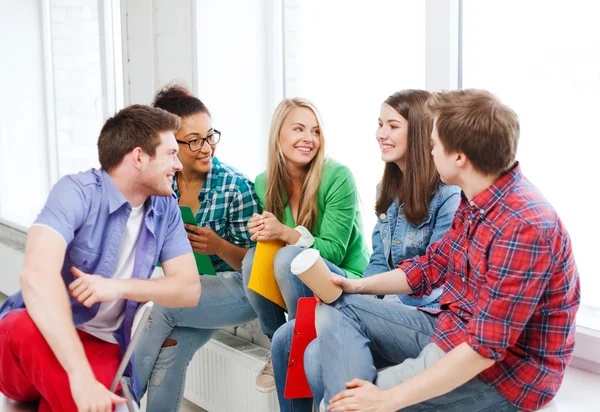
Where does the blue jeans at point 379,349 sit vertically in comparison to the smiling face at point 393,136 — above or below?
below

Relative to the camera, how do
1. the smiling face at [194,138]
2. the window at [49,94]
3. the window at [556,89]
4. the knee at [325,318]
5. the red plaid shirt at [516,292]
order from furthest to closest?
1. the window at [49,94]
2. the smiling face at [194,138]
3. the window at [556,89]
4. the knee at [325,318]
5. the red plaid shirt at [516,292]

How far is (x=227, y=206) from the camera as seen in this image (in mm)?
2627

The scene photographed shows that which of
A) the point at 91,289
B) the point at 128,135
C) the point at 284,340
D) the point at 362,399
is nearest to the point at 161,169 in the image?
the point at 128,135

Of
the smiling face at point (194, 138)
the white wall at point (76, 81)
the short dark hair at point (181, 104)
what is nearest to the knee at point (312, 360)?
the smiling face at point (194, 138)

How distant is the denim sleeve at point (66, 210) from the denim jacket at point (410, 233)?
89cm

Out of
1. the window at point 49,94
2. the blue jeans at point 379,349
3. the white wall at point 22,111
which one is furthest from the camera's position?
the white wall at point 22,111

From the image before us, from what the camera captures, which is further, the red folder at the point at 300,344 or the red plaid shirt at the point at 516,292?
the red folder at the point at 300,344

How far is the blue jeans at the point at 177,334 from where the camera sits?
2488 millimetres

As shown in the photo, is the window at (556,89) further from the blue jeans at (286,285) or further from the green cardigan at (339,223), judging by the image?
the blue jeans at (286,285)

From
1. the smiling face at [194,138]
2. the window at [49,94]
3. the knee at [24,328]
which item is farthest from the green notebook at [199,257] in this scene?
the window at [49,94]

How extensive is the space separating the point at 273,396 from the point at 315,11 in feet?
5.28

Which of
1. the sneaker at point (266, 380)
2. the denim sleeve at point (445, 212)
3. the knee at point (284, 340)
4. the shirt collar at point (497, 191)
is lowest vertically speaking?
the sneaker at point (266, 380)

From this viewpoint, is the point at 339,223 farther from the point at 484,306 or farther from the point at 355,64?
the point at 484,306

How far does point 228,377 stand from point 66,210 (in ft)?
4.12
